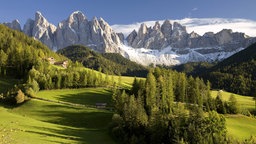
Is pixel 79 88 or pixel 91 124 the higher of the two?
pixel 79 88

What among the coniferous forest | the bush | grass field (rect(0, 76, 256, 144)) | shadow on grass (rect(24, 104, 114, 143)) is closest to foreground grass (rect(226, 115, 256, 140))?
grass field (rect(0, 76, 256, 144))

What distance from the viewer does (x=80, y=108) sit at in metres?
90.5

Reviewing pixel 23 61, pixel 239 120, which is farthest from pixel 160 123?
pixel 23 61

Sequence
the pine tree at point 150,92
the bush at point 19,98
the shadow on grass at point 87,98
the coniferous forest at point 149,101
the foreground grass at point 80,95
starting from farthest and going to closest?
1. the foreground grass at point 80,95
2. the shadow on grass at point 87,98
3. the pine tree at point 150,92
4. the bush at point 19,98
5. the coniferous forest at point 149,101

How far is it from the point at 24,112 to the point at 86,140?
35042mm

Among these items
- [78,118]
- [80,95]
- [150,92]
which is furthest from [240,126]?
[80,95]

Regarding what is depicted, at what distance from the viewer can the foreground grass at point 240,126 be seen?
8231cm

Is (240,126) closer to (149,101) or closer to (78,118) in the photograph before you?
(149,101)

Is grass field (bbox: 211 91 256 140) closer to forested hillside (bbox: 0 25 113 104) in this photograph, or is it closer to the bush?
the bush

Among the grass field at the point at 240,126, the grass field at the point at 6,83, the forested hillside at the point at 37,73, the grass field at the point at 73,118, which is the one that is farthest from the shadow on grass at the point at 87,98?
the grass field at the point at 240,126

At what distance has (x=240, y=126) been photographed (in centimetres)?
9375

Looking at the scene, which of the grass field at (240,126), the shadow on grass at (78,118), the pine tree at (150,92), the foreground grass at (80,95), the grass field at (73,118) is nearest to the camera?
the grass field at (73,118)

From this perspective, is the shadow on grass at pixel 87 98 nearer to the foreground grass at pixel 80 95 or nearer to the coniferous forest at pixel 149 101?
the foreground grass at pixel 80 95

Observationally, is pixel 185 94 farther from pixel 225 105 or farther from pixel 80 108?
pixel 80 108
